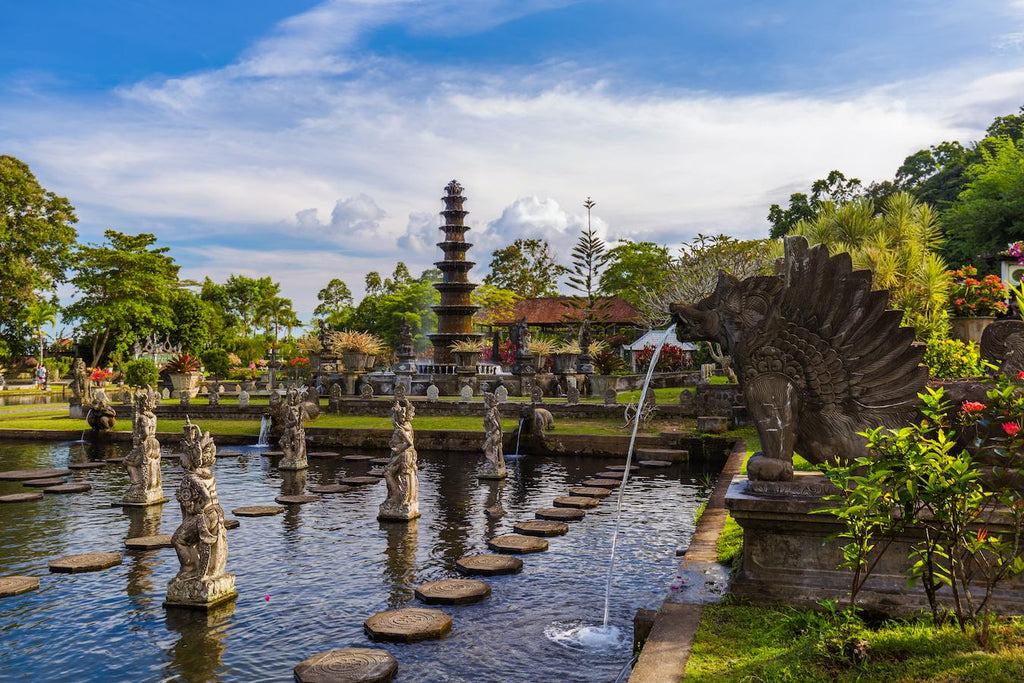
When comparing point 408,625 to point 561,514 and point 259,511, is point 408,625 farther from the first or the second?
point 259,511

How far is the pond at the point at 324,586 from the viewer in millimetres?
6156

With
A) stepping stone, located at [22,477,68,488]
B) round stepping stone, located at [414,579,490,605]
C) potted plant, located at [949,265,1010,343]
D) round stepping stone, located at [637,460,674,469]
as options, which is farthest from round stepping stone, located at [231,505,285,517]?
potted plant, located at [949,265,1010,343]

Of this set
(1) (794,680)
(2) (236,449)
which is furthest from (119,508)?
(1) (794,680)

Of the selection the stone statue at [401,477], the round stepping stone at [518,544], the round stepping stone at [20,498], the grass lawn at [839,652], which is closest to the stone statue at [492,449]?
the stone statue at [401,477]

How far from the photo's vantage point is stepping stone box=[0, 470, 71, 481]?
15.5 m

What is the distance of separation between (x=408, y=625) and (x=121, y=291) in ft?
152

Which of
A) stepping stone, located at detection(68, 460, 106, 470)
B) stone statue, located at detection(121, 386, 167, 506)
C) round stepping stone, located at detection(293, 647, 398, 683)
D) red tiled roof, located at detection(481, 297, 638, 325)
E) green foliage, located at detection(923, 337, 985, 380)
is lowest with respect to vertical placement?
round stepping stone, located at detection(293, 647, 398, 683)

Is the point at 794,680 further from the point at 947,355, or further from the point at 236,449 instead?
the point at 236,449

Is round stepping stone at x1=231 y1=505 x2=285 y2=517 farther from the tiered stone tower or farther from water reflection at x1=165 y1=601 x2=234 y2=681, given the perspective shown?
the tiered stone tower

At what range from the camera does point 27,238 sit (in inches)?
1543

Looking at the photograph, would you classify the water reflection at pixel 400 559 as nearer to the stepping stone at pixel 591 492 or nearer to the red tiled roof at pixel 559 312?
the stepping stone at pixel 591 492

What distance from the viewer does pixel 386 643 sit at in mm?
6512

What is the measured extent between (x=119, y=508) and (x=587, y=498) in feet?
27.0

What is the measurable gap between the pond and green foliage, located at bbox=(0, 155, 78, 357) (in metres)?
31.4
